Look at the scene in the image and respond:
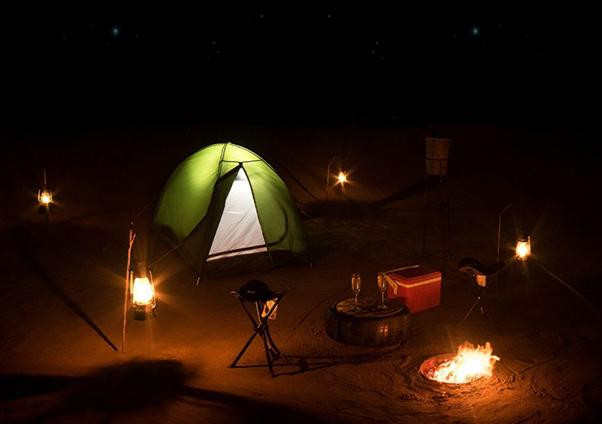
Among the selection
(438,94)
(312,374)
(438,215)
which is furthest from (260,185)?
(438,94)

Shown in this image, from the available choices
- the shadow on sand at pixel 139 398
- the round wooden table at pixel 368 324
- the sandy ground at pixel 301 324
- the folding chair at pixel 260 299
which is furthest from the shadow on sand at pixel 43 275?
the round wooden table at pixel 368 324

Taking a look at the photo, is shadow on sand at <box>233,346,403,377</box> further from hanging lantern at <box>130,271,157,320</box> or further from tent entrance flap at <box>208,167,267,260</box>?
tent entrance flap at <box>208,167,267,260</box>

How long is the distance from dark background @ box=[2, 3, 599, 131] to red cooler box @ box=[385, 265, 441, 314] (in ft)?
56.3

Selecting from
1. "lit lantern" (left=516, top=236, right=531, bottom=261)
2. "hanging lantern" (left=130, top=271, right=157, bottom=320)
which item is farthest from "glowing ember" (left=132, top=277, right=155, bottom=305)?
"lit lantern" (left=516, top=236, right=531, bottom=261)

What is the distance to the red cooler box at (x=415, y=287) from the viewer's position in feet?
29.6

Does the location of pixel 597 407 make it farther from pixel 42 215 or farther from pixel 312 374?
pixel 42 215

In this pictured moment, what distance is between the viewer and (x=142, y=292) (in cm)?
706

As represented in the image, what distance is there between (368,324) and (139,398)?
2850 millimetres

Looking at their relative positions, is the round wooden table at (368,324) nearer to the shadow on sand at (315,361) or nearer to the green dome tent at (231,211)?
the shadow on sand at (315,361)

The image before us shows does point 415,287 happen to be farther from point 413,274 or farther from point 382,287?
point 382,287

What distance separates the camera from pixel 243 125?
23.6m

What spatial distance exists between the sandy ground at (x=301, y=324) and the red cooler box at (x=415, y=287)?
0.20 meters

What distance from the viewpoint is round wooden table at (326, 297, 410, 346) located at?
7816 millimetres

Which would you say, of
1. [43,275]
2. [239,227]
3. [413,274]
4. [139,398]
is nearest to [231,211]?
[239,227]
